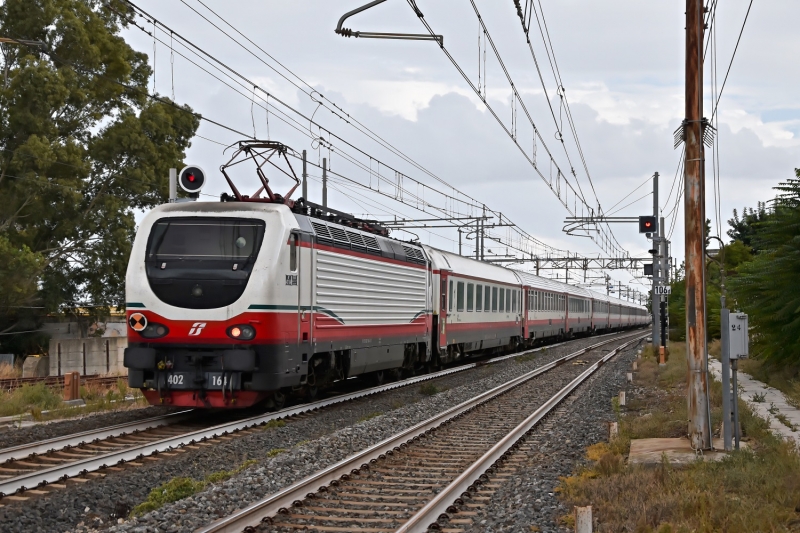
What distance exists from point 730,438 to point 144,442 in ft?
23.0

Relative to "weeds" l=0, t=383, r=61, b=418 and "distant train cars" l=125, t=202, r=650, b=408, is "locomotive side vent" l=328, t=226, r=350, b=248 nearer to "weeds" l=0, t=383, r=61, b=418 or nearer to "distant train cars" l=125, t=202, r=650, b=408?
"distant train cars" l=125, t=202, r=650, b=408

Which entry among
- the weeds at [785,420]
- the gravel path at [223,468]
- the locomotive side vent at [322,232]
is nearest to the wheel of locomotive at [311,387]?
the gravel path at [223,468]

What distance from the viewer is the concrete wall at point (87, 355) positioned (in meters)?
32.3

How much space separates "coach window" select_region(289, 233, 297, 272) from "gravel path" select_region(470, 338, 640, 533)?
4238 millimetres

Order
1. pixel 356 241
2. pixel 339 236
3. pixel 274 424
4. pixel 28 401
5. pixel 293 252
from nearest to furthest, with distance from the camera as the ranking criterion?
1. pixel 274 424
2. pixel 293 252
3. pixel 28 401
4. pixel 339 236
5. pixel 356 241

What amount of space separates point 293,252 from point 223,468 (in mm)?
4466

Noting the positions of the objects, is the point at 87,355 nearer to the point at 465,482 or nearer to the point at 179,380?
the point at 179,380

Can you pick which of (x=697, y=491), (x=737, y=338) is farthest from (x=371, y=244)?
(x=697, y=491)

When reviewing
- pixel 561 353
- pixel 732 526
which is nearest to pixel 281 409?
pixel 732 526

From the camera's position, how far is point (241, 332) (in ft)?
44.3

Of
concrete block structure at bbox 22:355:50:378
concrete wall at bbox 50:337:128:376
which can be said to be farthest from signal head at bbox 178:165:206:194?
concrete block structure at bbox 22:355:50:378

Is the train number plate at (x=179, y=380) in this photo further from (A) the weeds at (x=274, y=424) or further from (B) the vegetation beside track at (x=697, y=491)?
(B) the vegetation beside track at (x=697, y=491)

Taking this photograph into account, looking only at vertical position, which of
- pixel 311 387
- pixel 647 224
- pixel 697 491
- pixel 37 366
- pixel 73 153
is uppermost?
pixel 73 153

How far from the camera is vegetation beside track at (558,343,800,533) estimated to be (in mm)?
7453
